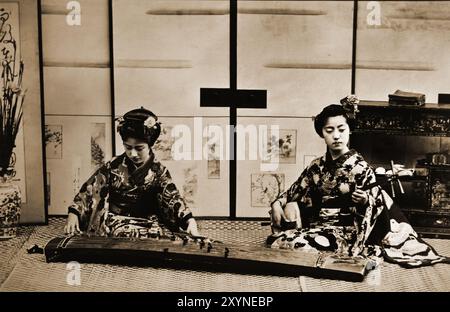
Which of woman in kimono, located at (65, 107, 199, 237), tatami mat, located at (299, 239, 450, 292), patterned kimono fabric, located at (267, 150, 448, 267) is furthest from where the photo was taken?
woman in kimono, located at (65, 107, 199, 237)

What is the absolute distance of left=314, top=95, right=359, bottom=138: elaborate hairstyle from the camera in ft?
16.9

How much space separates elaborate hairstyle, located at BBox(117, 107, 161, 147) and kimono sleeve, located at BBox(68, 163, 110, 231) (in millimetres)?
275

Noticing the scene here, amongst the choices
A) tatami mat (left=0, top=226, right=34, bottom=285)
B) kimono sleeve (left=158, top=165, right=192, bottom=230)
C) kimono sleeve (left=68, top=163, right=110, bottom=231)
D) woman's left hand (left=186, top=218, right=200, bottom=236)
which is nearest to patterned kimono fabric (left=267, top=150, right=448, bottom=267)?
woman's left hand (left=186, top=218, right=200, bottom=236)

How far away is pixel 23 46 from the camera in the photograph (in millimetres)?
5246

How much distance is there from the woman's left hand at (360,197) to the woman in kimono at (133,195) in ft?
3.58

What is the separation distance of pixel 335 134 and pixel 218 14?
1146 millimetres

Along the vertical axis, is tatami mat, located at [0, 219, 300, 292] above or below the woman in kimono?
below

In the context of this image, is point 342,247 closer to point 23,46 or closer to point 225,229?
point 225,229

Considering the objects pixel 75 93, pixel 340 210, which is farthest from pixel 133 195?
pixel 340 210

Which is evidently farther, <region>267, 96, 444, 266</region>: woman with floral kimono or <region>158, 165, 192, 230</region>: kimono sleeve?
<region>158, 165, 192, 230</region>: kimono sleeve

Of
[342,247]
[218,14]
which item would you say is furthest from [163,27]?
[342,247]

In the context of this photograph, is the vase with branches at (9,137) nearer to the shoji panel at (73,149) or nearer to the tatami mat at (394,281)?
the shoji panel at (73,149)

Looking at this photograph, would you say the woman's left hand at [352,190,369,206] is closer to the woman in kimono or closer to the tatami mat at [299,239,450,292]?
the tatami mat at [299,239,450,292]

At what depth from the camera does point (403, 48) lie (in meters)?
5.25
